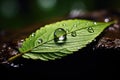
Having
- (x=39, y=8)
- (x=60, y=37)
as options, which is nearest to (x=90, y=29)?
(x=60, y=37)

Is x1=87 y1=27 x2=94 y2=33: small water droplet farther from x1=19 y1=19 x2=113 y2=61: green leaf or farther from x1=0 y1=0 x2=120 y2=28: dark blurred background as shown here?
x1=0 y1=0 x2=120 y2=28: dark blurred background

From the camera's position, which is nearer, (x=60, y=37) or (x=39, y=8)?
(x=60, y=37)

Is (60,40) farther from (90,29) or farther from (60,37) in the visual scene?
(90,29)

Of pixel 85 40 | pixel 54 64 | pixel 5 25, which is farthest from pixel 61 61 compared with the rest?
pixel 5 25

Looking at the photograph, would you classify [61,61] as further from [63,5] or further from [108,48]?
[63,5]

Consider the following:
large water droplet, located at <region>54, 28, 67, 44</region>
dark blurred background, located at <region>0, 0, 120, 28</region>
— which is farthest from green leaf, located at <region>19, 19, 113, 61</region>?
dark blurred background, located at <region>0, 0, 120, 28</region>

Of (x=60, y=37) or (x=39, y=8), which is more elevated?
(x=39, y=8)

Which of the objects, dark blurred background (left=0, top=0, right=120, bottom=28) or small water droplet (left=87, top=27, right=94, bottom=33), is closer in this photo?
small water droplet (left=87, top=27, right=94, bottom=33)
